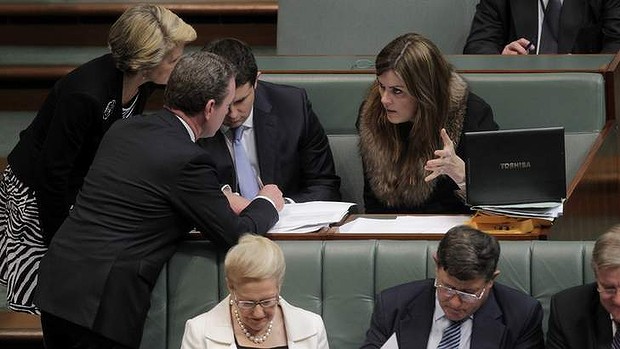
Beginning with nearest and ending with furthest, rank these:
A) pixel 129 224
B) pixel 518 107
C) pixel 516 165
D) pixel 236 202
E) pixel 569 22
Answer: pixel 129 224
pixel 516 165
pixel 236 202
pixel 518 107
pixel 569 22

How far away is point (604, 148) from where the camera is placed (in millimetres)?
3686

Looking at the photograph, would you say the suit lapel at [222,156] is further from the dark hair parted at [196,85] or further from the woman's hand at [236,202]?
the dark hair parted at [196,85]

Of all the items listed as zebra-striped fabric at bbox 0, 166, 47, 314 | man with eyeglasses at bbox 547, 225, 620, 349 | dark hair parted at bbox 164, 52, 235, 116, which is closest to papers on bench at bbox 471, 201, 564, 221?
man with eyeglasses at bbox 547, 225, 620, 349

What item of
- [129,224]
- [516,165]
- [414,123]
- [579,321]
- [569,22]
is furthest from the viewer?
[569,22]

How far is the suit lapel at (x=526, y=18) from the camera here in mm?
4504

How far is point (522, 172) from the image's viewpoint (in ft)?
10.0

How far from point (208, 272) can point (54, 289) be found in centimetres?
36

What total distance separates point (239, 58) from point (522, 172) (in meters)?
0.82

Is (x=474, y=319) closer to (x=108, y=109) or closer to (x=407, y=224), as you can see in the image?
(x=407, y=224)

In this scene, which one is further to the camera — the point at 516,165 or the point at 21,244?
the point at 21,244

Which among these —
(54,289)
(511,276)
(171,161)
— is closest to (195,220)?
(171,161)

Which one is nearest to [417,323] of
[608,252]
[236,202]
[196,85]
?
[608,252]

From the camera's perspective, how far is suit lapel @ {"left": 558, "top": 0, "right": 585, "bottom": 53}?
14.6ft

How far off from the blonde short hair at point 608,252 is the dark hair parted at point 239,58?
43.4 inches
